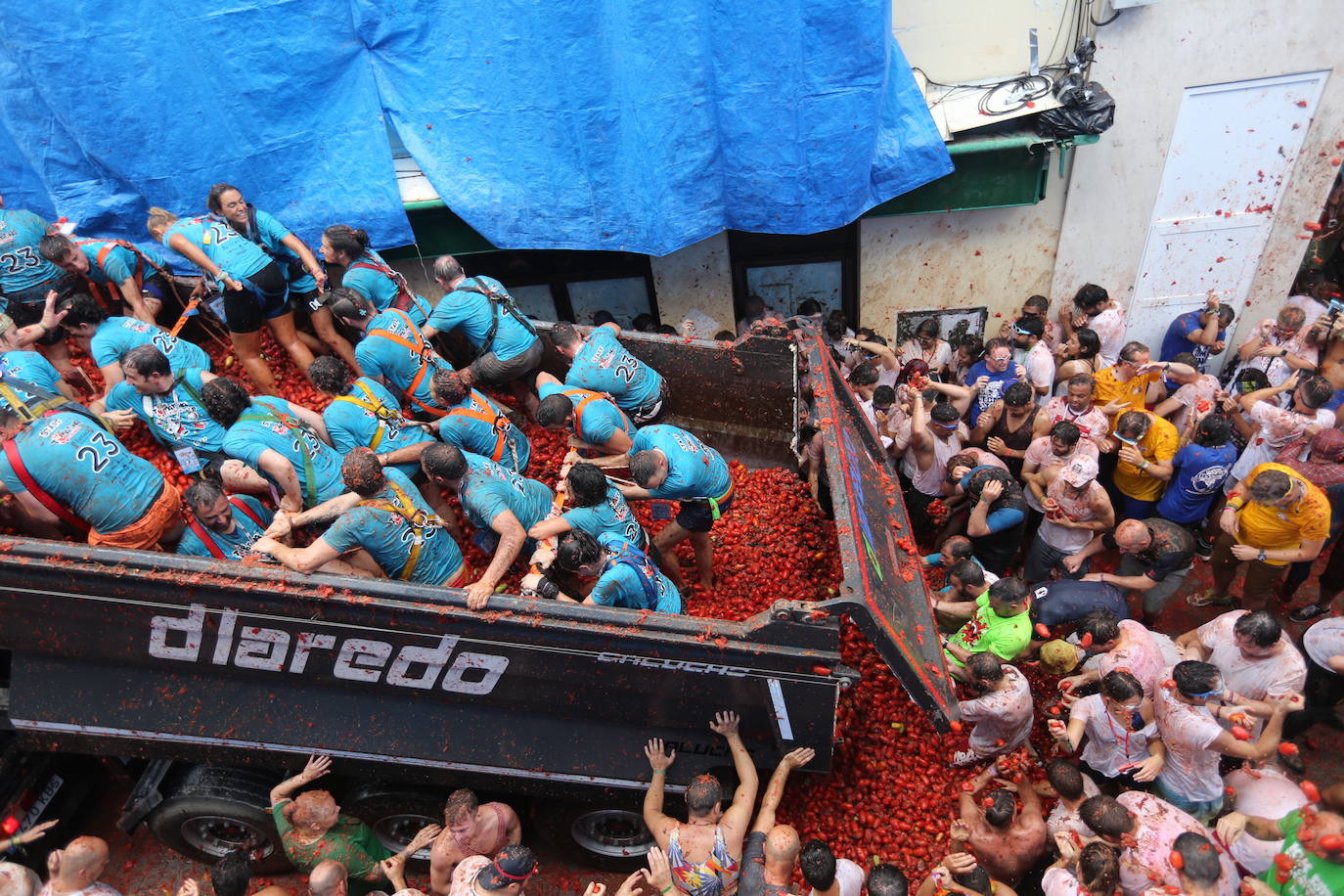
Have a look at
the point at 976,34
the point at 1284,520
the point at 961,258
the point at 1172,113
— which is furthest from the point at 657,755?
the point at 1172,113

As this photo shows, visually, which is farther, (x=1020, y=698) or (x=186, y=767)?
(x=186, y=767)

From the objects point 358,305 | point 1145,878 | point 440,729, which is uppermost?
point 358,305

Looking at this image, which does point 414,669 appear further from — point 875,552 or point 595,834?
point 875,552

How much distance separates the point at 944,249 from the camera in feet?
27.9

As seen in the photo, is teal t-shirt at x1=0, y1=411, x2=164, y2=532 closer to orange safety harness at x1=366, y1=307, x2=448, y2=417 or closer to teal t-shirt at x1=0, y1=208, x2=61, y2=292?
orange safety harness at x1=366, y1=307, x2=448, y2=417


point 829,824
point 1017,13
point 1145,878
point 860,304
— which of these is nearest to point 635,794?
point 829,824

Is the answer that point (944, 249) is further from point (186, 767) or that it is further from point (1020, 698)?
point (186, 767)

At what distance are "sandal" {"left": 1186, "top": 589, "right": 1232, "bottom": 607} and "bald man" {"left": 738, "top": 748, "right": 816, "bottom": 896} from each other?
4.55 meters

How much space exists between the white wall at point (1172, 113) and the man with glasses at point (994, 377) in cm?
209

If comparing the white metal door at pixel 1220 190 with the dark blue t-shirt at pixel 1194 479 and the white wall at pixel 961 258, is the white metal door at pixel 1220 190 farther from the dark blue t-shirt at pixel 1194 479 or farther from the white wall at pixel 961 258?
the dark blue t-shirt at pixel 1194 479

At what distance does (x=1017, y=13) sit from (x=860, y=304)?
→ 3.07 m

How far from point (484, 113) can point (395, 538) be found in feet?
13.8

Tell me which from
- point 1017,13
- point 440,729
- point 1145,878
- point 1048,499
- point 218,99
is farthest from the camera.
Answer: point 1017,13

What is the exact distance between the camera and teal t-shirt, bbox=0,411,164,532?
466cm
